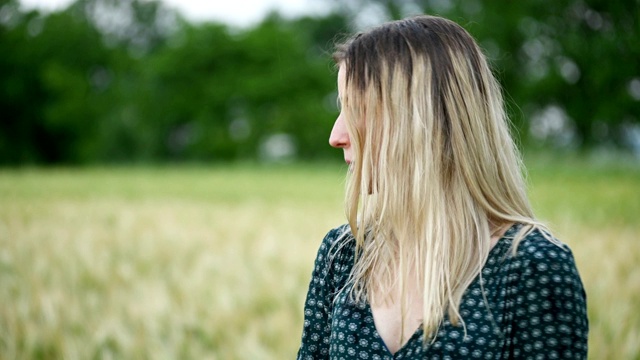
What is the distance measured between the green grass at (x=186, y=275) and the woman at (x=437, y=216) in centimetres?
40

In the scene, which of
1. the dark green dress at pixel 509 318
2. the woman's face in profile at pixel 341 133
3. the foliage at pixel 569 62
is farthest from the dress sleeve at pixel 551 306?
the foliage at pixel 569 62

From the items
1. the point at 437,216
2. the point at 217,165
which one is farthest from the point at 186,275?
the point at 217,165

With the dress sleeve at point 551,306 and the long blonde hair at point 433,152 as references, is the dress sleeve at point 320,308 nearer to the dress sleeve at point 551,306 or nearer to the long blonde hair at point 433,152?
the long blonde hair at point 433,152

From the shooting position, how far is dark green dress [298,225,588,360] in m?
1.42

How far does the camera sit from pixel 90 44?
40312 mm

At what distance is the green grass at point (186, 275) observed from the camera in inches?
132

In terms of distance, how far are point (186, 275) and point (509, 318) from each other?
3659 mm

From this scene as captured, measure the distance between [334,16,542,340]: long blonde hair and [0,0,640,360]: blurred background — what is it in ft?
1.97

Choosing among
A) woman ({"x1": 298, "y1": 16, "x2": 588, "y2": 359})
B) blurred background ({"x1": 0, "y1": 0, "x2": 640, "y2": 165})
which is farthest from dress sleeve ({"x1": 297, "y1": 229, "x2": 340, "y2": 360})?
blurred background ({"x1": 0, "y1": 0, "x2": 640, "y2": 165})

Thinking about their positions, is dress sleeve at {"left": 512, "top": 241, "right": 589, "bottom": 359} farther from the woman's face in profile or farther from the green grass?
the woman's face in profile

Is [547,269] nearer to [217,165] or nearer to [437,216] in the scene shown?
[437,216]

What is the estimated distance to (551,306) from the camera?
143cm

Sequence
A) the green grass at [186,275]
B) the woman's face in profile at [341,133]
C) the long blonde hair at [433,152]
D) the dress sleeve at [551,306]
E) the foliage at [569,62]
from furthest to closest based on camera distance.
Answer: the foliage at [569,62] < the green grass at [186,275] < the woman's face in profile at [341,133] < the long blonde hair at [433,152] < the dress sleeve at [551,306]

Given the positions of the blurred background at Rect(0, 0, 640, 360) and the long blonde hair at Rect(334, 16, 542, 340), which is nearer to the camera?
the long blonde hair at Rect(334, 16, 542, 340)
